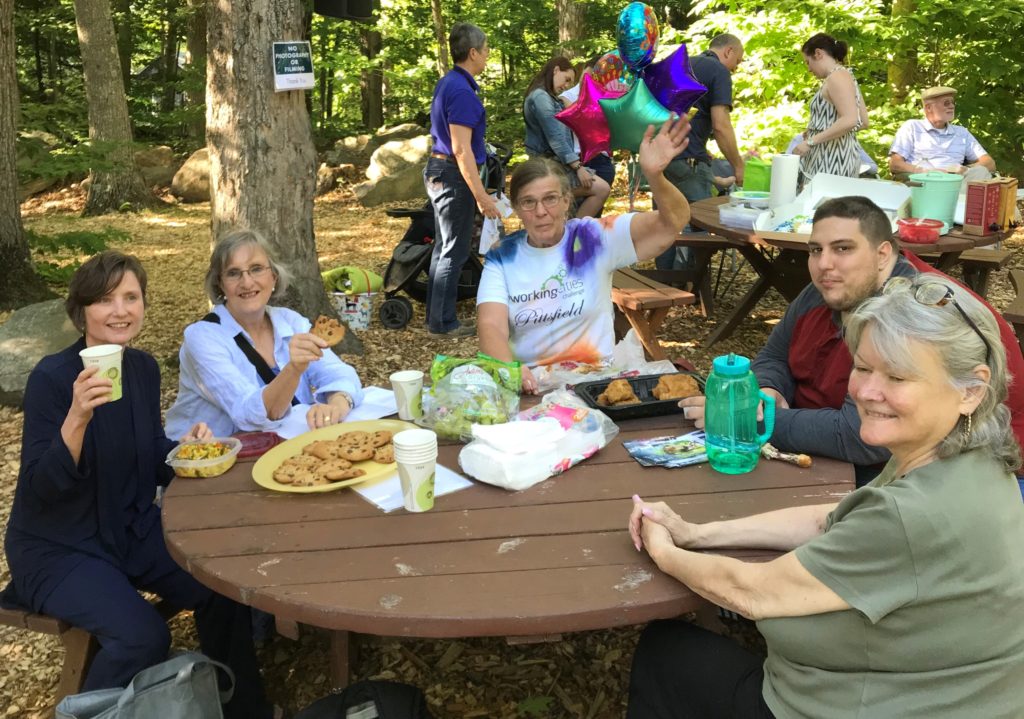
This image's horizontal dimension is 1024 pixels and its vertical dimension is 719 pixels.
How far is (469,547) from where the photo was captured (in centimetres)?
177

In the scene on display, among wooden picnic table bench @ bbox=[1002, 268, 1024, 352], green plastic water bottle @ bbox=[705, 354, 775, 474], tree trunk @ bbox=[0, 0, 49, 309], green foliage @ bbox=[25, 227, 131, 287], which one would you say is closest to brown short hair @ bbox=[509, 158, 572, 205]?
green plastic water bottle @ bbox=[705, 354, 775, 474]

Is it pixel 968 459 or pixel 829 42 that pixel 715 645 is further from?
pixel 829 42

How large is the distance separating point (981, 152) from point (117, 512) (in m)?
6.83

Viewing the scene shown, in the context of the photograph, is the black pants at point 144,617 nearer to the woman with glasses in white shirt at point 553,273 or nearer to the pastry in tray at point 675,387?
the woman with glasses in white shirt at point 553,273

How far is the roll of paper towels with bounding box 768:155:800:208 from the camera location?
4.60 meters

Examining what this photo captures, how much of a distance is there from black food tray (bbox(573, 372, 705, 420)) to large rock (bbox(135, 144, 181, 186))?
11213mm

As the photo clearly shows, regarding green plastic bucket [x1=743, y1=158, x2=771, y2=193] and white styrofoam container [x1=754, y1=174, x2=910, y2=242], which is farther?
green plastic bucket [x1=743, y1=158, x2=771, y2=193]

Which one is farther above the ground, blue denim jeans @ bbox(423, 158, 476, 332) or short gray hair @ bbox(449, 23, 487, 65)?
short gray hair @ bbox(449, 23, 487, 65)

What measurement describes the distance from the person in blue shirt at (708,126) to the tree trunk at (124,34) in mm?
11411

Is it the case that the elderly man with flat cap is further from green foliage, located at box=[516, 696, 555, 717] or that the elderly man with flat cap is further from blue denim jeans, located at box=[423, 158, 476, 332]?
green foliage, located at box=[516, 696, 555, 717]

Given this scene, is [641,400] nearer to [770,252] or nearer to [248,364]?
[248,364]

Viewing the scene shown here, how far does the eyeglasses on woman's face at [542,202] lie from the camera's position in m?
2.96

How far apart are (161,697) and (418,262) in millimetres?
4248

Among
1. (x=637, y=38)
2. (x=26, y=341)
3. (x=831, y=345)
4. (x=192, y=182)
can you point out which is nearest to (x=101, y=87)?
(x=192, y=182)
